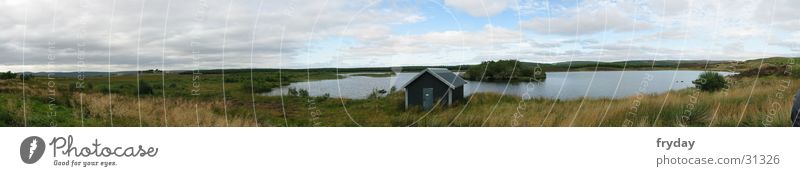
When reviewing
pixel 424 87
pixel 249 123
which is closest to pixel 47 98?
A: pixel 249 123

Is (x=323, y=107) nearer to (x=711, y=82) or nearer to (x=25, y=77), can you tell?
(x=25, y=77)

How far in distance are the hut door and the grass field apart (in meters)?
0.10

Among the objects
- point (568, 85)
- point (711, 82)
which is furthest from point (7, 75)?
point (711, 82)

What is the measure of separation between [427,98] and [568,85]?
189 cm

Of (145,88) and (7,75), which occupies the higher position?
(7,75)

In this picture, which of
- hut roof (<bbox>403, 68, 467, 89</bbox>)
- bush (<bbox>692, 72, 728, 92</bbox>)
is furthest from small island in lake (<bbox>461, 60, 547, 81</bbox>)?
bush (<bbox>692, 72, 728, 92</bbox>)

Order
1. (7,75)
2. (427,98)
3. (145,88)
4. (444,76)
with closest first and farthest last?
(444,76), (427,98), (7,75), (145,88)

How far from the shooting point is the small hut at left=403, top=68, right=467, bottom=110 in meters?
6.79

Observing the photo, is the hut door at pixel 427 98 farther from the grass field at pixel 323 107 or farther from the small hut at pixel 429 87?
the grass field at pixel 323 107

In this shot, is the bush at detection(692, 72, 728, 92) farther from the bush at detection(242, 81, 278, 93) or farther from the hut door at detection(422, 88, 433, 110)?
the bush at detection(242, 81, 278, 93)

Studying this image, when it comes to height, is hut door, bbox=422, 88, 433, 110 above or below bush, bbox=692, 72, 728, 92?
below

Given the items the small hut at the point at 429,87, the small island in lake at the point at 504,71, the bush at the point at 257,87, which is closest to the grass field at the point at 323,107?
the bush at the point at 257,87

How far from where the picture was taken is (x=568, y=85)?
720cm
